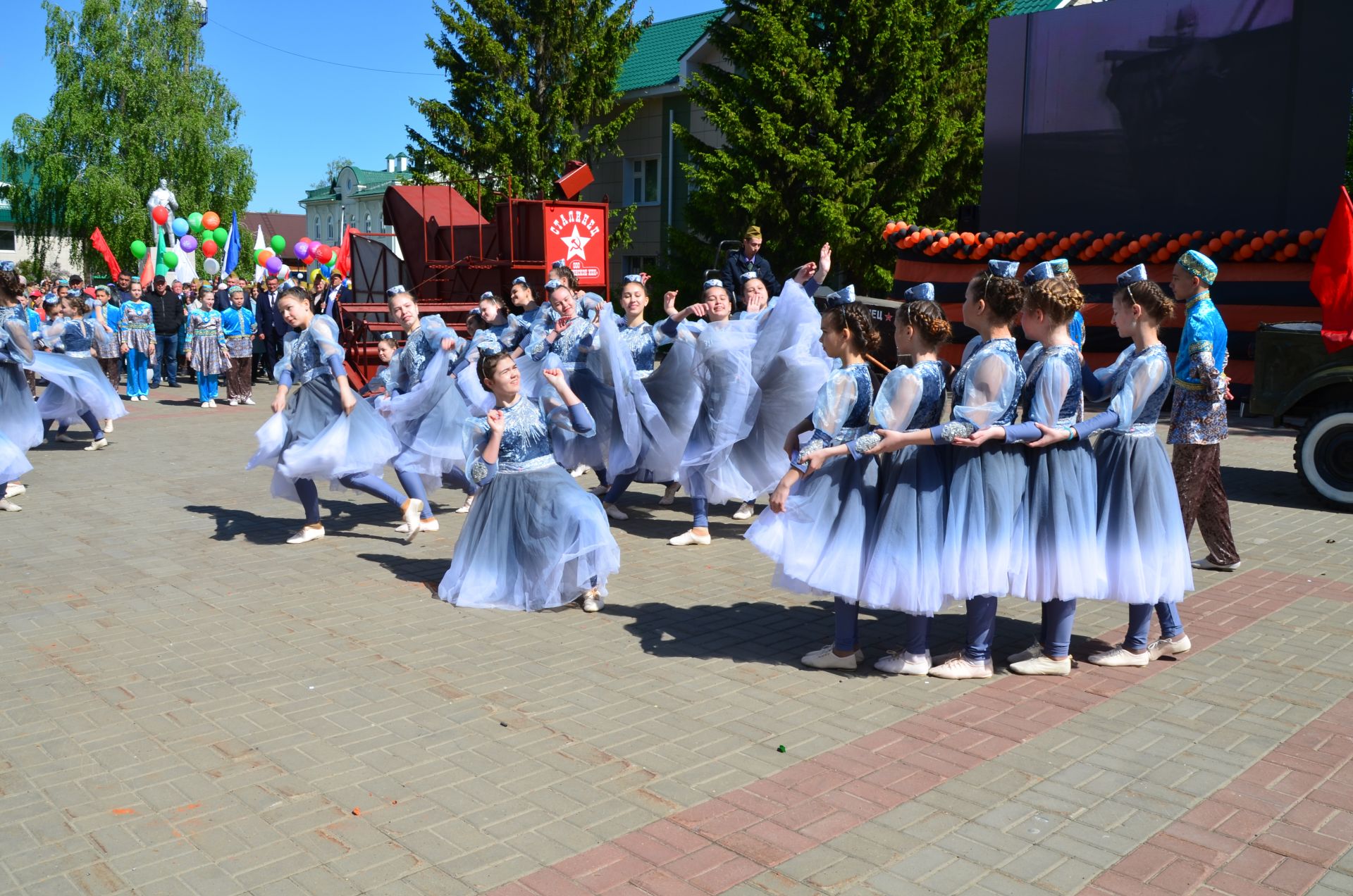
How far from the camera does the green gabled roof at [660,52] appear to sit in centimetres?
3253

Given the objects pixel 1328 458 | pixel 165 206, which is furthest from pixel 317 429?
pixel 165 206

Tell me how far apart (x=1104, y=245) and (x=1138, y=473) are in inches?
485

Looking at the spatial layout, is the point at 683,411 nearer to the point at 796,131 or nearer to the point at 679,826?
the point at 679,826

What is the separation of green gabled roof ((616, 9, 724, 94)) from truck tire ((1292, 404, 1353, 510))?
80.3 ft

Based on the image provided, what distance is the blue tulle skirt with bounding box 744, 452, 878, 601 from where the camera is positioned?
5.12 metres

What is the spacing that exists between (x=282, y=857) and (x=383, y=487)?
4.91 m

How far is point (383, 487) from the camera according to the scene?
840cm

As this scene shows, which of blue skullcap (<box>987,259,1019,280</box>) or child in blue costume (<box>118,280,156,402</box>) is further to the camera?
child in blue costume (<box>118,280,156,402</box>)

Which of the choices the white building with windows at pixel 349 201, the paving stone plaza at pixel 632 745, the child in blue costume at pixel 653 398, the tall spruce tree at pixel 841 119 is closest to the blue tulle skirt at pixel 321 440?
the paving stone plaza at pixel 632 745

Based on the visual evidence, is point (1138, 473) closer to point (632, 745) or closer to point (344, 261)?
point (632, 745)

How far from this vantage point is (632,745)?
461cm

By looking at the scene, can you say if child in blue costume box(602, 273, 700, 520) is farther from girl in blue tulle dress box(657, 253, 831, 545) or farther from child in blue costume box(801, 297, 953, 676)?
child in blue costume box(801, 297, 953, 676)

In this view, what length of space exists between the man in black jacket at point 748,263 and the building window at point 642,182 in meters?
20.6

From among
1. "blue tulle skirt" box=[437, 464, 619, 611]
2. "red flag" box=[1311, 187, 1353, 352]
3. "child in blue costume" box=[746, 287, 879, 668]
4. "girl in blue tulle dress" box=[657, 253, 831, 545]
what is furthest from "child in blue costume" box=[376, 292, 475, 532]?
"red flag" box=[1311, 187, 1353, 352]
